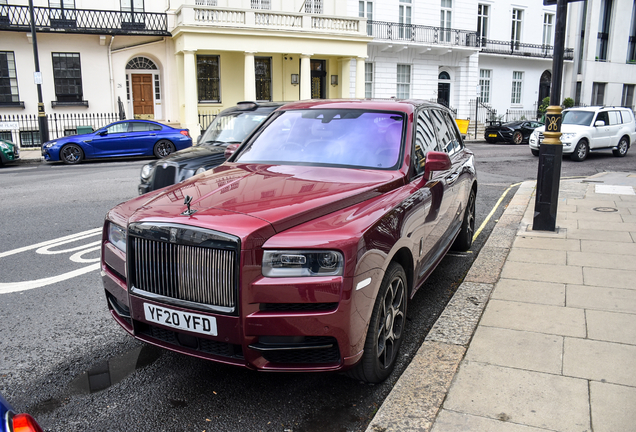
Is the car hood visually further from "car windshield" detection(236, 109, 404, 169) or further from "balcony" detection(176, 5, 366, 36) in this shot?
"balcony" detection(176, 5, 366, 36)

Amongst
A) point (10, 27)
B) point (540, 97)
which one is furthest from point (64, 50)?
point (540, 97)

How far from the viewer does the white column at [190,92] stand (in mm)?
25078

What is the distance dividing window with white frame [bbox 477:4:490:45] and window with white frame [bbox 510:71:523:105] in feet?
14.1

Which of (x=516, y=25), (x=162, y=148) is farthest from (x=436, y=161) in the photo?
(x=516, y=25)

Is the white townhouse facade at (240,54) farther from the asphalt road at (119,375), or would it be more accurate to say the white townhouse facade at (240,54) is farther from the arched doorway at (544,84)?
the asphalt road at (119,375)

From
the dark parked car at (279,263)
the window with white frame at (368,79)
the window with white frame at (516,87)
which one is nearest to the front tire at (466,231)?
the dark parked car at (279,263)

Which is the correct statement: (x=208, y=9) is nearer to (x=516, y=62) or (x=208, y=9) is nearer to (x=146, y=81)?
(x=146, y=81)

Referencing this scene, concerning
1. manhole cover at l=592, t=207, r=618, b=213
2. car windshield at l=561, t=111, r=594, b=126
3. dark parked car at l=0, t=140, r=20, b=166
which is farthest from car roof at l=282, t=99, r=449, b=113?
car windshield at l=561, t=111, r=594, b=126

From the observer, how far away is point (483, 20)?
124ft

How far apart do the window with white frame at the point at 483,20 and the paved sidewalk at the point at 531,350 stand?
34721mm

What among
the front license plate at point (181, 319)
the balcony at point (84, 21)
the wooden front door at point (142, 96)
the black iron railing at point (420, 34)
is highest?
the black iron railing at point (420, 34)

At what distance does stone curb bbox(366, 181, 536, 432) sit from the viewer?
2.96 meters

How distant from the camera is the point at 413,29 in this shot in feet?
109

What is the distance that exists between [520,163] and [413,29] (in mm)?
18610
